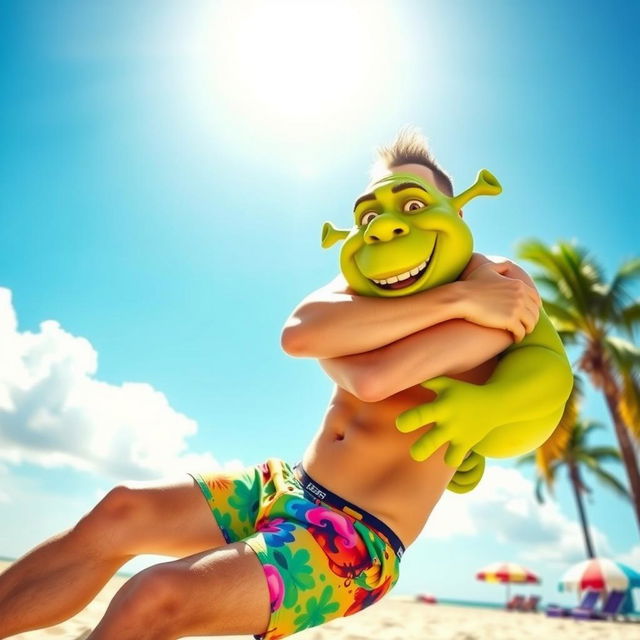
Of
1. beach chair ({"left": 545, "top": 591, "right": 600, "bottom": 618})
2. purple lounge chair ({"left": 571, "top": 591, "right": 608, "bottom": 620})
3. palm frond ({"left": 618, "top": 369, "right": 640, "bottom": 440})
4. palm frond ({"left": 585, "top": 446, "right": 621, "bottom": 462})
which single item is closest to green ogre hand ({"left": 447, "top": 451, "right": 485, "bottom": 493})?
palm frond ({"left": 618, "top": 369, "right": 640, "bottom": 440})

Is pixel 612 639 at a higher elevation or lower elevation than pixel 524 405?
lower

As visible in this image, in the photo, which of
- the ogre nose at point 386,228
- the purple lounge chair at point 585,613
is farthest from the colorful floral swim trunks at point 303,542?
the purple lounge chair at point 585,613

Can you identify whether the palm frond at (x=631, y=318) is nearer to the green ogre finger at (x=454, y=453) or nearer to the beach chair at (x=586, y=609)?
the beach chair at (x=586, y=609)

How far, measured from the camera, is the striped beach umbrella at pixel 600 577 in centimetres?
1533

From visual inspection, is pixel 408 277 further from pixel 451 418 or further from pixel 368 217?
pixel 451 418

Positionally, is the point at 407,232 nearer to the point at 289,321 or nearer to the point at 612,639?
the point at 289,321

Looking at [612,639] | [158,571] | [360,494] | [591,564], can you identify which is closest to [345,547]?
[360,494]

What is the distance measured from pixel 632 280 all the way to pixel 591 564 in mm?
8210

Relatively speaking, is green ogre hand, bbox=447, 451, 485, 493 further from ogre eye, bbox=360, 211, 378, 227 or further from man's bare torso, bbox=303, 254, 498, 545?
ogre eye, bbox=360, 211, 378, 227

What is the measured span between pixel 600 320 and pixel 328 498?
11632 millimetres

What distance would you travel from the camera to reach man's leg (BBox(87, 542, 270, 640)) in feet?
4.62

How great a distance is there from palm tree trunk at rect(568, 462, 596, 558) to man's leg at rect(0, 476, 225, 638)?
22747 mm

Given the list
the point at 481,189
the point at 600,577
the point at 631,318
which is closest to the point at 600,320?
the point at 631,318

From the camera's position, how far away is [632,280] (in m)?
12.5
